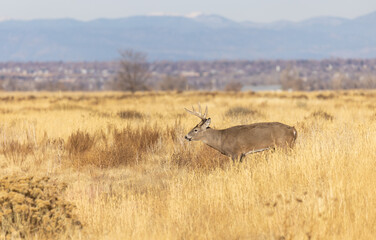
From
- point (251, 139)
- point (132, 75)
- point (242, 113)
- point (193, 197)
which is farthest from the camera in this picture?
point (132, 75)

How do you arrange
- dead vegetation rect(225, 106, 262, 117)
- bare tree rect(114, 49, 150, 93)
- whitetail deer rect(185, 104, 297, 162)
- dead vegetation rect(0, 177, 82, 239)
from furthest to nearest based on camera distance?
bare tree rect(114, 49, 150, 93) < dead vegetation rect(225, 106, 262, 117) < whitetail deer rect(185, 104, 297, 162) < dead vegetation rect(0, 177, 82, 239)

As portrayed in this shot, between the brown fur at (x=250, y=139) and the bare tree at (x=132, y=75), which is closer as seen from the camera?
the brown fur at (x=250, y=139)

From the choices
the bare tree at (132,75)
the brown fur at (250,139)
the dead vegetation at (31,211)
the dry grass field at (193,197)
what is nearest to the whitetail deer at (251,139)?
the brown fur at (250,139)

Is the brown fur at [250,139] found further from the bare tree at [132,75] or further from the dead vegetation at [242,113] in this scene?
the bare tree at [132,75]

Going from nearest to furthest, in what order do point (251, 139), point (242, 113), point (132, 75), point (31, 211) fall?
point (31, 211) < point (251, 139) < point (242, 113) < point (132, 75)

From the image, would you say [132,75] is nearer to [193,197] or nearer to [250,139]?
[250,139]

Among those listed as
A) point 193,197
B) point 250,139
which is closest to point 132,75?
point 250,139

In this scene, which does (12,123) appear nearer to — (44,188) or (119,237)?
(44,188)

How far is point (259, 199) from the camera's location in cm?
701

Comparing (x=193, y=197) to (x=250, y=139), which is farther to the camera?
(x=250, y=139)

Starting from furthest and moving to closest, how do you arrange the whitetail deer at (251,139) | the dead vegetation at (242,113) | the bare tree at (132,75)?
the bare tree at (132,75) → the dead vegetation at (242,113) → the whitetail deer at (251,139)

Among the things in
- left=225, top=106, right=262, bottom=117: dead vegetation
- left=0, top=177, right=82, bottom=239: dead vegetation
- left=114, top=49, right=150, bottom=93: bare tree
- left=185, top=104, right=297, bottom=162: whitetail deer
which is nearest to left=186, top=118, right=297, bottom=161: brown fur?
left=185, top=104, right=297, bottom=162: whitetail deer

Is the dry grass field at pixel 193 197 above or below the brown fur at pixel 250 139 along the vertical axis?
below

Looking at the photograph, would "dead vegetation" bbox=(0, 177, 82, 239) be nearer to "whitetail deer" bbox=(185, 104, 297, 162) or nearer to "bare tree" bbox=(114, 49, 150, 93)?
"whitetail deer" bbox=(185, 104, 297, 162)
